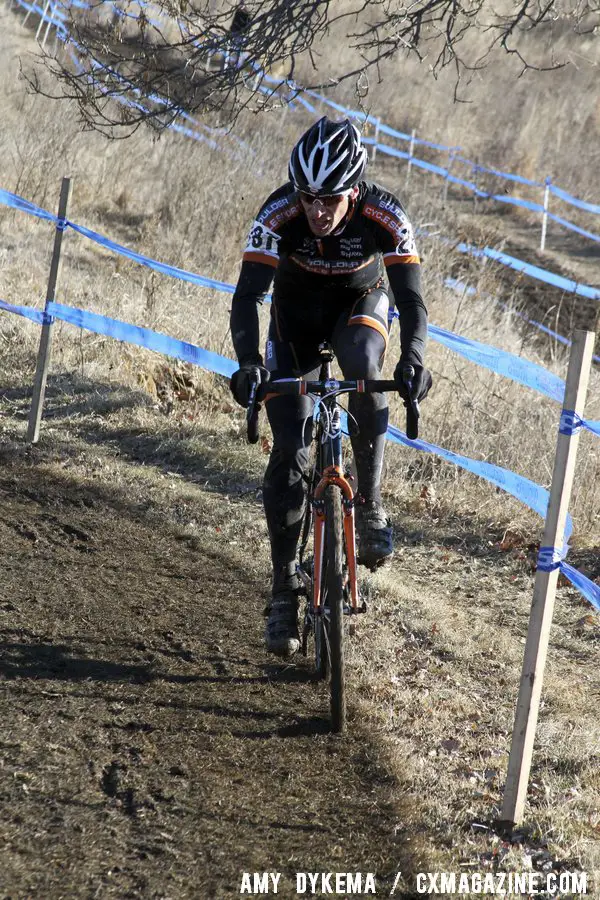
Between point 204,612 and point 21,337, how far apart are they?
5.32 m

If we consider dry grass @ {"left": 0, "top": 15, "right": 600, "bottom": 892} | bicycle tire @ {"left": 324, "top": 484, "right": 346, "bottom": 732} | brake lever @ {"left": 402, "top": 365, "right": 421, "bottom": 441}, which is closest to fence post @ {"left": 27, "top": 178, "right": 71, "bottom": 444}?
dry grass @ {"left": 0, "top": 15, "right": 600, "bottom": 892}

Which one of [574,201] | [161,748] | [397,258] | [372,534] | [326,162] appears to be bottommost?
[161,748]

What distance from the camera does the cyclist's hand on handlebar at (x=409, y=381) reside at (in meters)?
3.96

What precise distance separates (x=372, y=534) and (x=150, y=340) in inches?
143

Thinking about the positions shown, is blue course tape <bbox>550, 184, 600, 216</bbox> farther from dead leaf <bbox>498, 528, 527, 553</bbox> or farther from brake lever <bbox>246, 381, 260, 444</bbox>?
brake lever <bbox>246, 381, 260, 444</bbox>

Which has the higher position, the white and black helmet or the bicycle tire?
the white and black helmet

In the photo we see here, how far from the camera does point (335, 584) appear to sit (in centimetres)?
402

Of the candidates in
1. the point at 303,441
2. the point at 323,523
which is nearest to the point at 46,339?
the point at 303,441

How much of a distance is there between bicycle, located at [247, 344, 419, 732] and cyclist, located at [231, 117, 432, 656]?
14cm

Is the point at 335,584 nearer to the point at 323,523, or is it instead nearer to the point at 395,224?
the point at 323,523

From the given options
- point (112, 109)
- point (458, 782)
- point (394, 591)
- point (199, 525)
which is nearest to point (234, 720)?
point (458, 782)

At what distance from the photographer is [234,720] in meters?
4.23

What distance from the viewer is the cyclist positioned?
435 centimetres

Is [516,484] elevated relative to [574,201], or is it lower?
lower
